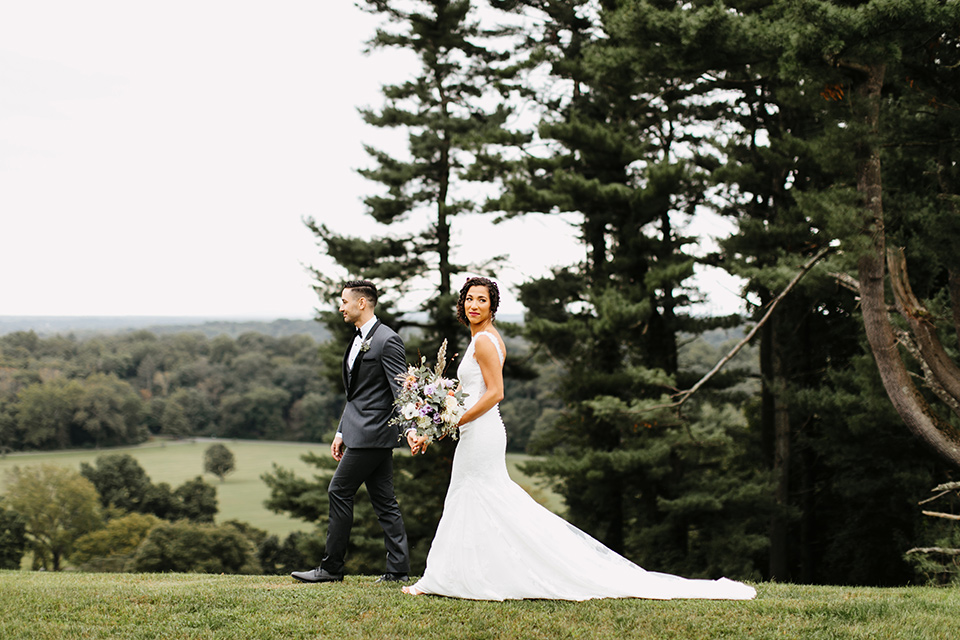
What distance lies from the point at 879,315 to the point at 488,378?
573 centimetres

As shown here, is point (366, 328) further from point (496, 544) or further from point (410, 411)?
point (496, 544)

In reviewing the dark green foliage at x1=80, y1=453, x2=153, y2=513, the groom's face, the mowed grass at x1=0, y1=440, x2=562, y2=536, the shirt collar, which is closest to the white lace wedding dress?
the shirt collar

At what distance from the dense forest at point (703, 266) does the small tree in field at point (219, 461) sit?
149 feet

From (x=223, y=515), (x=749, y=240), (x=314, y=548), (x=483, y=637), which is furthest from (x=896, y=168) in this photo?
(x=223, y=515)

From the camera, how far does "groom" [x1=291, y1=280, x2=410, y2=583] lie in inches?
212

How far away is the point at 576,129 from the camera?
53.8 ft

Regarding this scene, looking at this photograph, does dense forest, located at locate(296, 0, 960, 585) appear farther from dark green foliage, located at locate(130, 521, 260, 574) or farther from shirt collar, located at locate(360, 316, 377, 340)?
dark green foliage, located at locate(130, 521, 260, 574)

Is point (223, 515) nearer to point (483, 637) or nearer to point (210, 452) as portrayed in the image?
point (210, 452)

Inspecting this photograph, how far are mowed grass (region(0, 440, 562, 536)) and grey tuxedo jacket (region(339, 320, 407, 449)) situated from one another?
48115 millimetres

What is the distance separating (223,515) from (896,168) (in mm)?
50036

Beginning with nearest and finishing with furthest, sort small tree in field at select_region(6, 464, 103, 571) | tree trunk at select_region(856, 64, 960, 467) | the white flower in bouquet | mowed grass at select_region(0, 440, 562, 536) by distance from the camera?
the white flower in bouquet < tree trunk at select_region(856, 64, 960, 467) < small tree in field at select_region(6, 464, 103, 571) < mowed grass at select_region(0, 440, 562, 536)

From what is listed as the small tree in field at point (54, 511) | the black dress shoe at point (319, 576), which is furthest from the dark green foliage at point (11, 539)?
the black dress shoe at point (319, 576)

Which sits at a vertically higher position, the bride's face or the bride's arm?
the bride's face

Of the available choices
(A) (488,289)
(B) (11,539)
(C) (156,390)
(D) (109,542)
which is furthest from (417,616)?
(C) (156,390)
